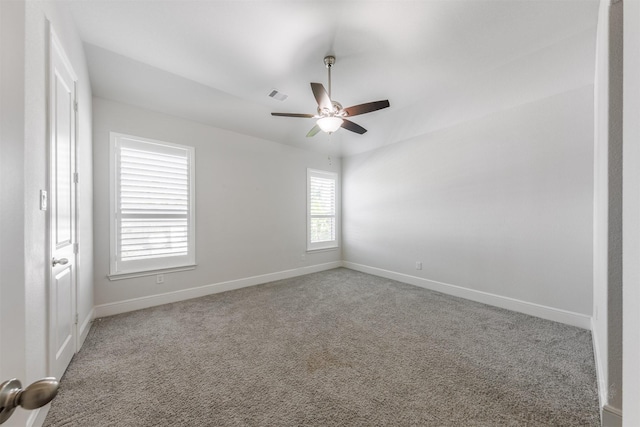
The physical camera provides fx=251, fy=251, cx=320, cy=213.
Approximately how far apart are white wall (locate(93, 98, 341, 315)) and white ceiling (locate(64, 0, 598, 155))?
291 millimetres

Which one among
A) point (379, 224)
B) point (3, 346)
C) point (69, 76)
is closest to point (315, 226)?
point (379, 224)

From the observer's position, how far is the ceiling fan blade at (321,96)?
229 centimetres

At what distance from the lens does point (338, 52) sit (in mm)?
2533

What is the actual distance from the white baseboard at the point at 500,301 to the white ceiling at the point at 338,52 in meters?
2.52

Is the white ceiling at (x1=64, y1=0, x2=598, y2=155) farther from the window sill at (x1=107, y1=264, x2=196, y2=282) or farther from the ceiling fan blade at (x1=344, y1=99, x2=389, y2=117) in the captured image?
the window sill at (x1=107, y1=264, x2=196, y2=282)

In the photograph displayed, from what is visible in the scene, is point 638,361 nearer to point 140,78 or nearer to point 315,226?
point 140,78

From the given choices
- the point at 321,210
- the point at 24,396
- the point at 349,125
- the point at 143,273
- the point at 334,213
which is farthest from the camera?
the point at 334,213

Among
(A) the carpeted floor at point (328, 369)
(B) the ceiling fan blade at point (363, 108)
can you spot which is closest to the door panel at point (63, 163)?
(A) the carpeted floor at point (328, 369)

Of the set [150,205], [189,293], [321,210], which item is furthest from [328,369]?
[321,210]

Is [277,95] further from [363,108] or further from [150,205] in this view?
[150,205]

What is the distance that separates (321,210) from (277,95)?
8.65 feet

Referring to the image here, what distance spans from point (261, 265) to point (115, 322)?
2.08 m

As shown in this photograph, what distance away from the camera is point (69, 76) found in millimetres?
2004

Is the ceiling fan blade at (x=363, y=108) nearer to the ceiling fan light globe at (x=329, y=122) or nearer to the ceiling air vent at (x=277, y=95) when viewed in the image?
the ceiling fan light globe at (x=329, y=122)
